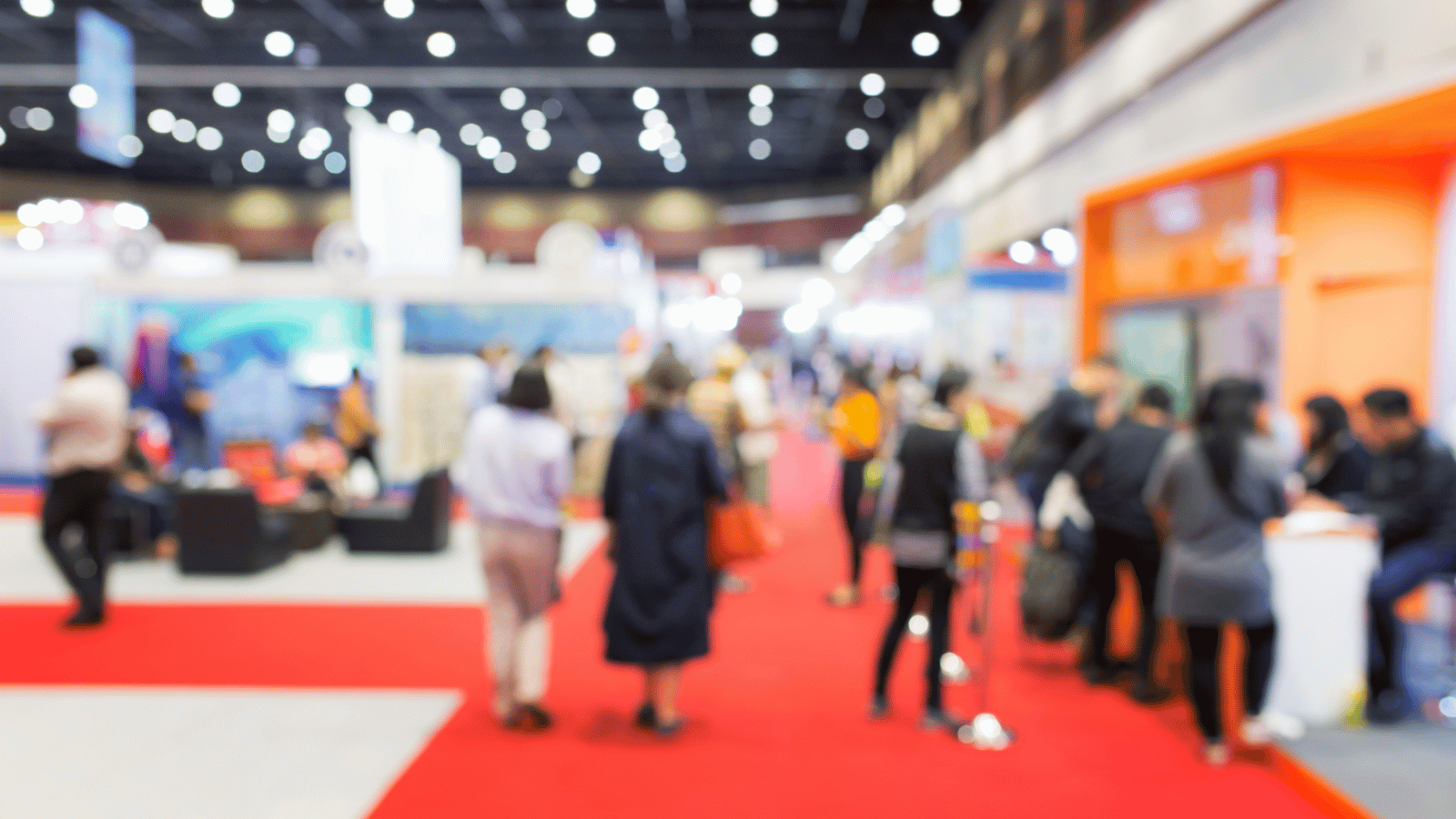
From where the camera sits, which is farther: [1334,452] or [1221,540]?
[1334,452]

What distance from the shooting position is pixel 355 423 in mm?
7957

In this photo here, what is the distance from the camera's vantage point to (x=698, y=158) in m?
22.0

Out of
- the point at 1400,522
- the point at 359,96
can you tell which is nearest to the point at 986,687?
the point at 1400,522

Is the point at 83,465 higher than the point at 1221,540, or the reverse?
the point at 83,465

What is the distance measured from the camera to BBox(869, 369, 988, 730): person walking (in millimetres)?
3715

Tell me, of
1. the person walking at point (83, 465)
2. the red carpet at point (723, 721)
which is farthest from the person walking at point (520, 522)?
the person walking at point (83, 465)

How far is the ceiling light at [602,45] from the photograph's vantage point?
455 inches

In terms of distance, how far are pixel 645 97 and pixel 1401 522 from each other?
13.4 meters

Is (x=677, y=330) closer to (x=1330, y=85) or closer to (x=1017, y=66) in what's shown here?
(x=1017, y=66)

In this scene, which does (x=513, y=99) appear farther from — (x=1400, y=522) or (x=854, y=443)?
(x=1400, y=522)

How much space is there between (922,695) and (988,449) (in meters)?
3.67

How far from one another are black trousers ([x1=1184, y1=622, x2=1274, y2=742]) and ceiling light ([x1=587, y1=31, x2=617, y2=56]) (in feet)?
33.4

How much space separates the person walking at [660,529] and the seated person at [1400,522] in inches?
109

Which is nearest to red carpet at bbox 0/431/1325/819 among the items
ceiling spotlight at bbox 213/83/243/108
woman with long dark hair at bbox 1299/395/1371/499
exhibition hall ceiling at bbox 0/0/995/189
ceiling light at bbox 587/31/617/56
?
woman with long dark hair at bbox 1299/395/1371/499
